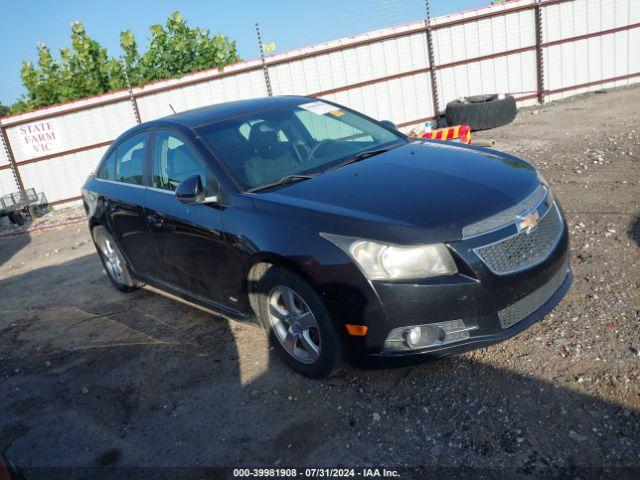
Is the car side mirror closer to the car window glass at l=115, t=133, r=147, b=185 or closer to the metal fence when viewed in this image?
the car window glass at l=115, t=133, r=147, b=185

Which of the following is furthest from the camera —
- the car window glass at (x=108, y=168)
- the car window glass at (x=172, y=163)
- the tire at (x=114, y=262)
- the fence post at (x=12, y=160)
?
the fence post at (x=12, y=160)

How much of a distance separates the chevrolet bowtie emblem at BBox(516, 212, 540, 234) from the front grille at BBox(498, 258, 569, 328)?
342 mm

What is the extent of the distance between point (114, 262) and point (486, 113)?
367 inches

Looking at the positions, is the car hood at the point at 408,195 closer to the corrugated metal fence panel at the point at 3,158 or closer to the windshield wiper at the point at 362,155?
the windshield wiper at the point at 362,155

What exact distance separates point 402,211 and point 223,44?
1698 centimetres

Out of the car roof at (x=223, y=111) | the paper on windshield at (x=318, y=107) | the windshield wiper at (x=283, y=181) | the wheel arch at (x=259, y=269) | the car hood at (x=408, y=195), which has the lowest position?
the wheel arch at (x=259, y=269)

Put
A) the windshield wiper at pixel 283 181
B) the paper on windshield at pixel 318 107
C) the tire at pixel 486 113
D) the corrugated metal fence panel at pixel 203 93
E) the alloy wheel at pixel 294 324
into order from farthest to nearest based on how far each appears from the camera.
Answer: the corrugated metal fence panel at pixel 203 93 < the tire at pixel 486 113 < the paper on windshield at pixel 318 107 < the windshield wiper at pixel 283 181 < the alloy wheel at pixel 294 324

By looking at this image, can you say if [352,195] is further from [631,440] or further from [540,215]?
[631,440]

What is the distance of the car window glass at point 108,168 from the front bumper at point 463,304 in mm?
3322

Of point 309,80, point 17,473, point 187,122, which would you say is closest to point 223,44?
→ point 309,80

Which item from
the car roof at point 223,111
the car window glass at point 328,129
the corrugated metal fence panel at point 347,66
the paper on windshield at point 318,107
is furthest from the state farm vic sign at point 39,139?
the car window glass at point 328,129

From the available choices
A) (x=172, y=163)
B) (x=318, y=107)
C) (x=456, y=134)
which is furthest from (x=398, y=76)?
(x=172, y=163)

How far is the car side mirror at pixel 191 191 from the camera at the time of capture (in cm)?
374

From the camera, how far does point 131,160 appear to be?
492cm
